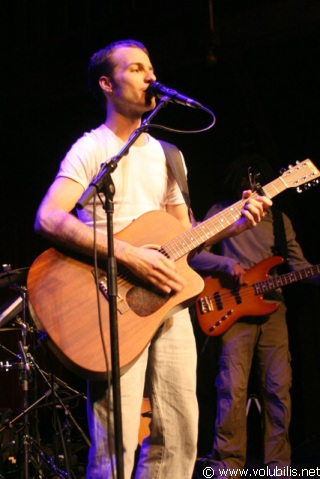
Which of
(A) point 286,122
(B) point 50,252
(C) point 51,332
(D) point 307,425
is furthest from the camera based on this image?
(A) point 286,122

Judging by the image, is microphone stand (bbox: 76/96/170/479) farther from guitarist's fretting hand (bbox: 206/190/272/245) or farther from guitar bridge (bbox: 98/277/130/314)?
guitarist's fretting hand (bbox: 206/190/272/245)

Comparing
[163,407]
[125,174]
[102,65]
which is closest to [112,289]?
[163,407]

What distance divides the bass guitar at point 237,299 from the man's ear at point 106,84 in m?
2.35

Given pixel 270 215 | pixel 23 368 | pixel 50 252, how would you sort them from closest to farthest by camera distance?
1. pixel 50 252
2. pixel 23 368
3. pixel 270 215

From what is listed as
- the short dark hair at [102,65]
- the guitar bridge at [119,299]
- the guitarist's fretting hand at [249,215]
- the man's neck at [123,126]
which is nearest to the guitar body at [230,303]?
the guitarist's fretting hand at [249,215]

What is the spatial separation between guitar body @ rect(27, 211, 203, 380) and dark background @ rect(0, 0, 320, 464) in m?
3.39

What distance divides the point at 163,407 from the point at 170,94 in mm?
1563

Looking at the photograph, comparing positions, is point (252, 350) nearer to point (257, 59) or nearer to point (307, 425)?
point (307, 425)

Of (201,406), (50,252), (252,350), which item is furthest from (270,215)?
(50,252)

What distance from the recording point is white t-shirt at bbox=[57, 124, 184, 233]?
285cm

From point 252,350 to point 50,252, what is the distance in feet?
9.15

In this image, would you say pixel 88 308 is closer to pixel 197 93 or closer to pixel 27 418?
pixel 27 418

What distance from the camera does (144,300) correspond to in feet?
8.69

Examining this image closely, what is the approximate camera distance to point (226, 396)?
4758 mm
